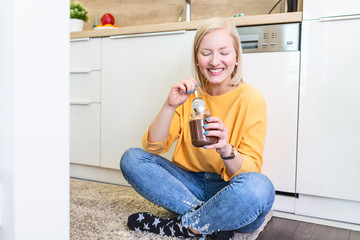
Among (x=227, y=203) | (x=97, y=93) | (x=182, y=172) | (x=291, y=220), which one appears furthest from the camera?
(x=97, y=93)

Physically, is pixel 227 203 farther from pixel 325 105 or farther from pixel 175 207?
pixel 325 105

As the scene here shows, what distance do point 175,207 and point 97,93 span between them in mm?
1009

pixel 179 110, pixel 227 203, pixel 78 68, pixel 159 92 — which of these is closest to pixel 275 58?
pixel 179 110

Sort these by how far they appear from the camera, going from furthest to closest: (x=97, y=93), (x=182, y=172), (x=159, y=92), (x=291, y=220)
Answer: (x=97, y=93) < (x=159, y=92) < (x=291, y=220) < (x=182, y=172)

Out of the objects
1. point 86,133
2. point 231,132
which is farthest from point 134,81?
point 231,132

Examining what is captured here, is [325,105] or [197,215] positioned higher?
[325,105]

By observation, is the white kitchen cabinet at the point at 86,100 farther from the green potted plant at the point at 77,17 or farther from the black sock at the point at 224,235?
the black sock at the point at 224,235

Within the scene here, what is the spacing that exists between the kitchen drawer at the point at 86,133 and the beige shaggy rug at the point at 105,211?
15 centimetres

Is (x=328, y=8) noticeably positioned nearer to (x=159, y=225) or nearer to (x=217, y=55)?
(x=217, y=55)

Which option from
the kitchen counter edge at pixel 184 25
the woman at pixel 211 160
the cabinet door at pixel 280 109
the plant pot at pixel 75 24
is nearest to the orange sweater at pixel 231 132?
the woman at pixel 211 160

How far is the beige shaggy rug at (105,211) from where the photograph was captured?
117 cm

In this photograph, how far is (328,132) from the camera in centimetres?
136

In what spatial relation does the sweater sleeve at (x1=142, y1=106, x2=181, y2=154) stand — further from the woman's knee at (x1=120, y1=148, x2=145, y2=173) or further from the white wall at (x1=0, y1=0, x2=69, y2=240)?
the white wall at (x1=0, y1=0, x2=69, y2=240)

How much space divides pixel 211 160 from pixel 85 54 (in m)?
1.15
